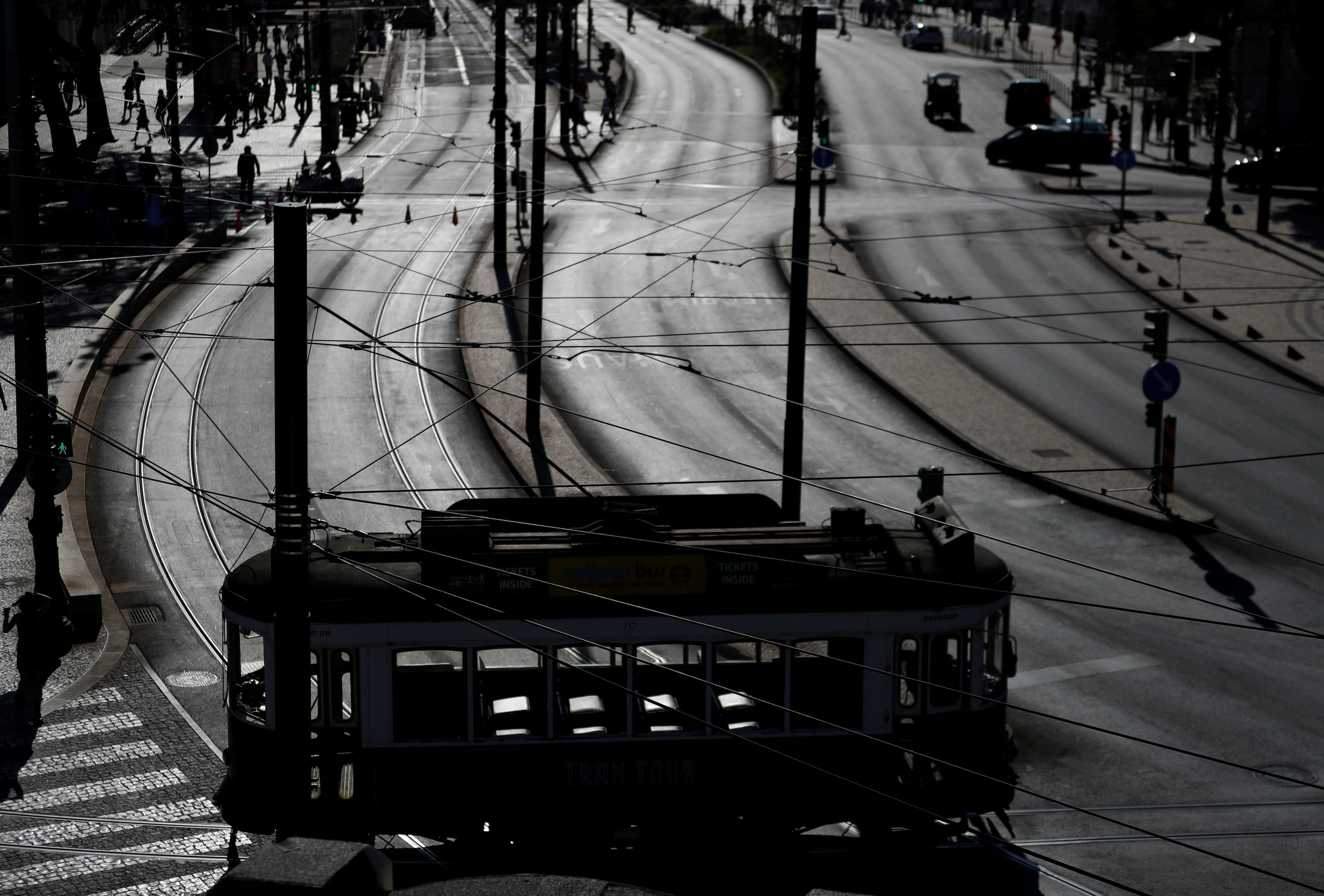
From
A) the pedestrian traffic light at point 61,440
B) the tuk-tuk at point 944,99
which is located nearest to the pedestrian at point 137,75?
the pedestrian traffic light at point 61,440

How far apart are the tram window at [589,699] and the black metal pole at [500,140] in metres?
22.5

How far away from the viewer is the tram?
13164 millimetres

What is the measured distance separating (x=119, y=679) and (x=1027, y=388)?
62.4ft

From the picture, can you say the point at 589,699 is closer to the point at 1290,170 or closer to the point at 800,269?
the point at 800,269

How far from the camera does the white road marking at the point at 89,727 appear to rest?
1698 cm

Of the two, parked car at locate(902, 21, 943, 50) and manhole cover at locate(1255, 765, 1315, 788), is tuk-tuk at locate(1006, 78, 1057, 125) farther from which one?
manhole cover at locate(1255, 765, 1315, 788)

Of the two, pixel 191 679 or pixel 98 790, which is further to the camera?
pixel 191 679

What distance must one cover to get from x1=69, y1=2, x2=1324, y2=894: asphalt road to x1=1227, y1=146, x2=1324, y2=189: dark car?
1930 millimetres

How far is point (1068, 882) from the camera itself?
13.7 m

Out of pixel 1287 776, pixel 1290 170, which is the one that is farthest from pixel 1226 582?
pixel 1290 170

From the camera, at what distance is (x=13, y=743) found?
55.1 feet

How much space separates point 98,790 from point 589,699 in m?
5.70

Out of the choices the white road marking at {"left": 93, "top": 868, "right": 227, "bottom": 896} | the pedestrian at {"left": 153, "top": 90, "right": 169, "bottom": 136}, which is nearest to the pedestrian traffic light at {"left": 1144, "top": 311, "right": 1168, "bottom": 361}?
the white road marking at {"left": 93, "top": 868, "right": 227, "bottom": 896}

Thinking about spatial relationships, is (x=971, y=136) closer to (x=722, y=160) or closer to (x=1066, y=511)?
(x=722, y=160)
